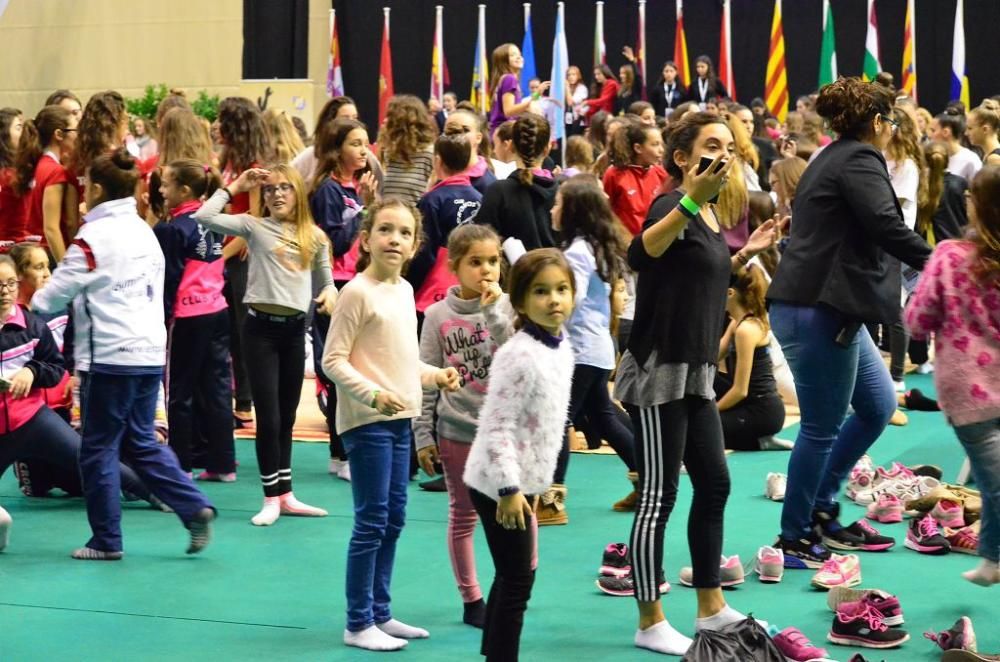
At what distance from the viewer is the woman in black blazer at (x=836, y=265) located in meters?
5.02

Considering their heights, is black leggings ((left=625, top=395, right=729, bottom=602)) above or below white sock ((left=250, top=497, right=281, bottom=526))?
above

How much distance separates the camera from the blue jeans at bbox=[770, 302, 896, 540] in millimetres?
5113

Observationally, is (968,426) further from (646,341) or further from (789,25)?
(789,25)

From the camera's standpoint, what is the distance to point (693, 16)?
Answer: 887 inches

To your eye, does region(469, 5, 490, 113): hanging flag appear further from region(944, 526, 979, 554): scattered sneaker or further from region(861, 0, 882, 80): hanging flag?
region(944, 526, 979, 554): scattered sneaker

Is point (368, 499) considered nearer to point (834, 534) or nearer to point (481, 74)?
point (834, 534)

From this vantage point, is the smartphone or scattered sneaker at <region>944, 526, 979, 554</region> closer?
the smartphone

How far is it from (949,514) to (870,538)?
0.42 m

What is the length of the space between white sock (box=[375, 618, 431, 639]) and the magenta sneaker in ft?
3.71

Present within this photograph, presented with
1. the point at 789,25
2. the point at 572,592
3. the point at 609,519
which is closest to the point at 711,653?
the point at 572,592

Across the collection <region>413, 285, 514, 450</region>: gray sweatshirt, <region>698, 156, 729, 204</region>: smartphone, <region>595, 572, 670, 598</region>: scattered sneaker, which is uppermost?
<region>698, 156, 729, 204</region>: smartphone

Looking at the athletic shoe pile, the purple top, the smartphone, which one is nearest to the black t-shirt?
the smartphone

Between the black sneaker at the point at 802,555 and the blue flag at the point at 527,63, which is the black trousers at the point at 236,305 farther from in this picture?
the blue flag at the point at 527,63

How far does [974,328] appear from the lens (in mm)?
4305
